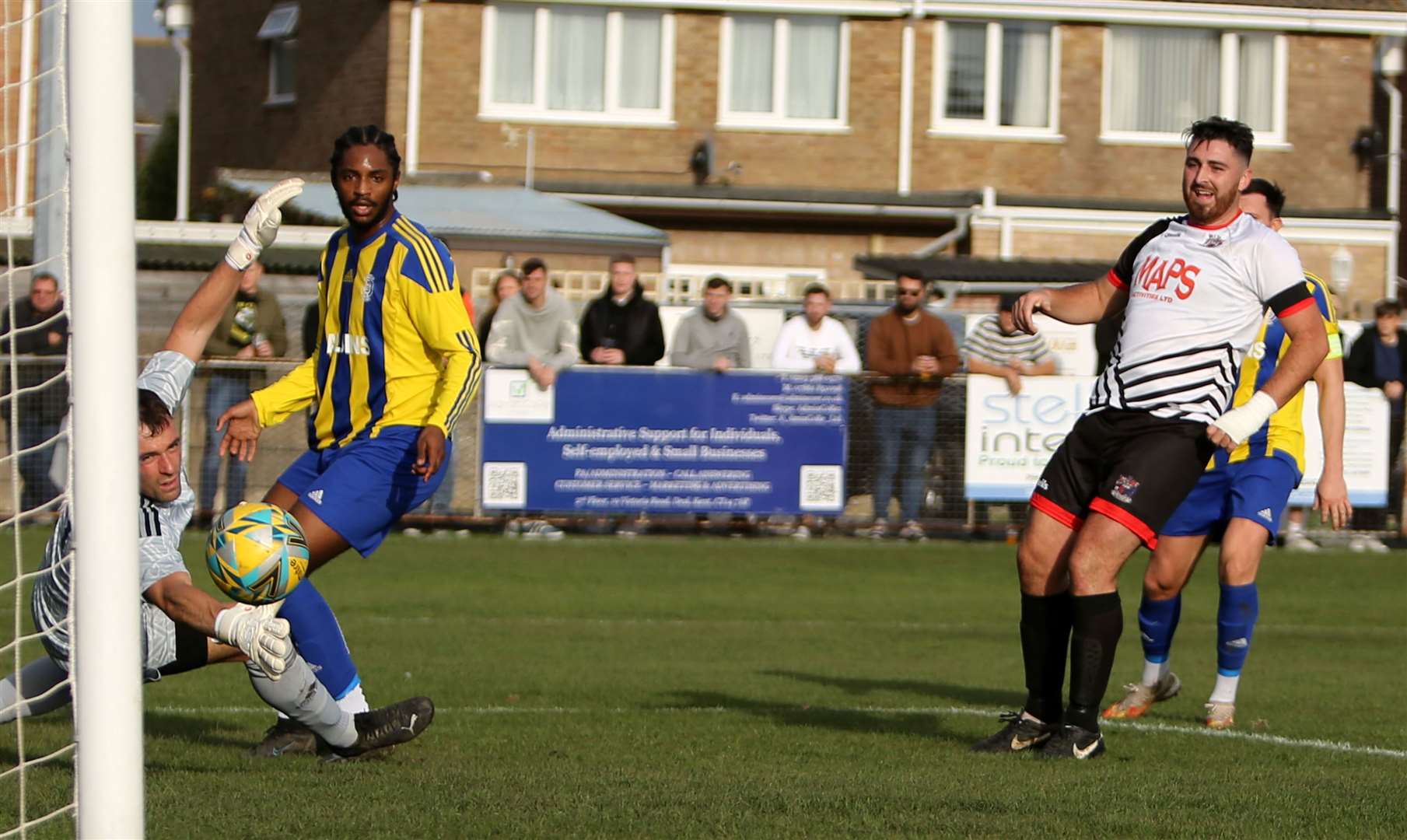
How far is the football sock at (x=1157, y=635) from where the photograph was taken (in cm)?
889

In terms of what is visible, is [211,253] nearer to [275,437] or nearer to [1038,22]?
[275,437]

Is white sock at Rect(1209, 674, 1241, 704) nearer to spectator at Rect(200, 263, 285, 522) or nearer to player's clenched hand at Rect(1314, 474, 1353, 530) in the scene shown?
player's clenched hand at Rect(1314, 474, 1353, 530)

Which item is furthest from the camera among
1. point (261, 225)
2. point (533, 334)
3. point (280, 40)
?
point (280, 40)

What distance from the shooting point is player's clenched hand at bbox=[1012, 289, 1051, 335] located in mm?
7484

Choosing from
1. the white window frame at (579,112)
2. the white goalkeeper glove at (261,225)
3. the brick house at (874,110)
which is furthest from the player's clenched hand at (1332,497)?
the white window frame at (579,112)

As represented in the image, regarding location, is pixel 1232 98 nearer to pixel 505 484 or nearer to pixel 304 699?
pixel 505 484

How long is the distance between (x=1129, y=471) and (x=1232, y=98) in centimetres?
2509

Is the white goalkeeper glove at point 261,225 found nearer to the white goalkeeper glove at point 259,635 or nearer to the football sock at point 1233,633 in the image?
the white goalkeeper glove at point 259,635

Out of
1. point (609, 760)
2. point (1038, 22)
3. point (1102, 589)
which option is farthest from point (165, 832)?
point (1038, 22)

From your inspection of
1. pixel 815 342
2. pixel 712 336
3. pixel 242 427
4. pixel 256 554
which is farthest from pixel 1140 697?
pixel 815 342

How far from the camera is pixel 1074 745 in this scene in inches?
284

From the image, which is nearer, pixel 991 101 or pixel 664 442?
pixel 664 442

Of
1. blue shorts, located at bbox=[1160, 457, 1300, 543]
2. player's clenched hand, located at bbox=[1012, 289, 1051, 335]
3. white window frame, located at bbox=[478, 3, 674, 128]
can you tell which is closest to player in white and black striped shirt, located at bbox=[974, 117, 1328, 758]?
player's clenched hand, located at bbox=[1012, 289, 1051, 335]

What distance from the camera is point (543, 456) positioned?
1672 cm
